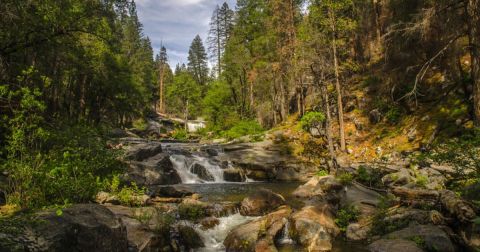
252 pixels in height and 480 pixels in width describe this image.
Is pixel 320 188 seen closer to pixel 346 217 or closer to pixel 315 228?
pixel 346 217

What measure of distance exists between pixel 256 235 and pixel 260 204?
3161 mm

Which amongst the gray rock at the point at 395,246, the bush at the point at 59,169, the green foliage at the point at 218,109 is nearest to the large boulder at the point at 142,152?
the bush at the point at 59,169

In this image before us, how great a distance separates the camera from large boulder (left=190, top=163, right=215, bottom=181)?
77.7ft

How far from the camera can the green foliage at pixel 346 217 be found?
1101 centimetres

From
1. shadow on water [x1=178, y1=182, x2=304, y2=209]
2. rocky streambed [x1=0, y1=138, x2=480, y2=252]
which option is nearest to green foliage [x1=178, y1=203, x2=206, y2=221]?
rocky streambed [x1=0, y1=138, x2=480, y2=252]

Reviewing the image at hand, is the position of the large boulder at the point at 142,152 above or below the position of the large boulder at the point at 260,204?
→ above

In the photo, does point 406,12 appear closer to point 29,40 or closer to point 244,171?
point 244,171

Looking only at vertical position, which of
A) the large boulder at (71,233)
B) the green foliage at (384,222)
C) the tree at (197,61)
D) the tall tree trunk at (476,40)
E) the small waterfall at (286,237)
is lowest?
the small waterfall at (286,237)

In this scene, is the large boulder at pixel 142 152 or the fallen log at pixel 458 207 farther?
the large boulder at pixel 142 152

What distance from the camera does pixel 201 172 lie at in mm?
23953

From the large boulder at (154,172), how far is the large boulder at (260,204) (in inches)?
323

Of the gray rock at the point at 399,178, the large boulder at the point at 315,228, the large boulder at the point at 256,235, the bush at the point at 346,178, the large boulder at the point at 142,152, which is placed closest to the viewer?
the large boulder at the point at 256,235

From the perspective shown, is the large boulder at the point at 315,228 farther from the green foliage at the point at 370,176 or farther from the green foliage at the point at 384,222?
the green foliage at the point at 370,176

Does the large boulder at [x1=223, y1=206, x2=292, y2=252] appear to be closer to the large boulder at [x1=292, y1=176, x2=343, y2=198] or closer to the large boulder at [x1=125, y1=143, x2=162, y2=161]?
the large boulder at [x1=292, y1=176, x2=343, y2=198]
